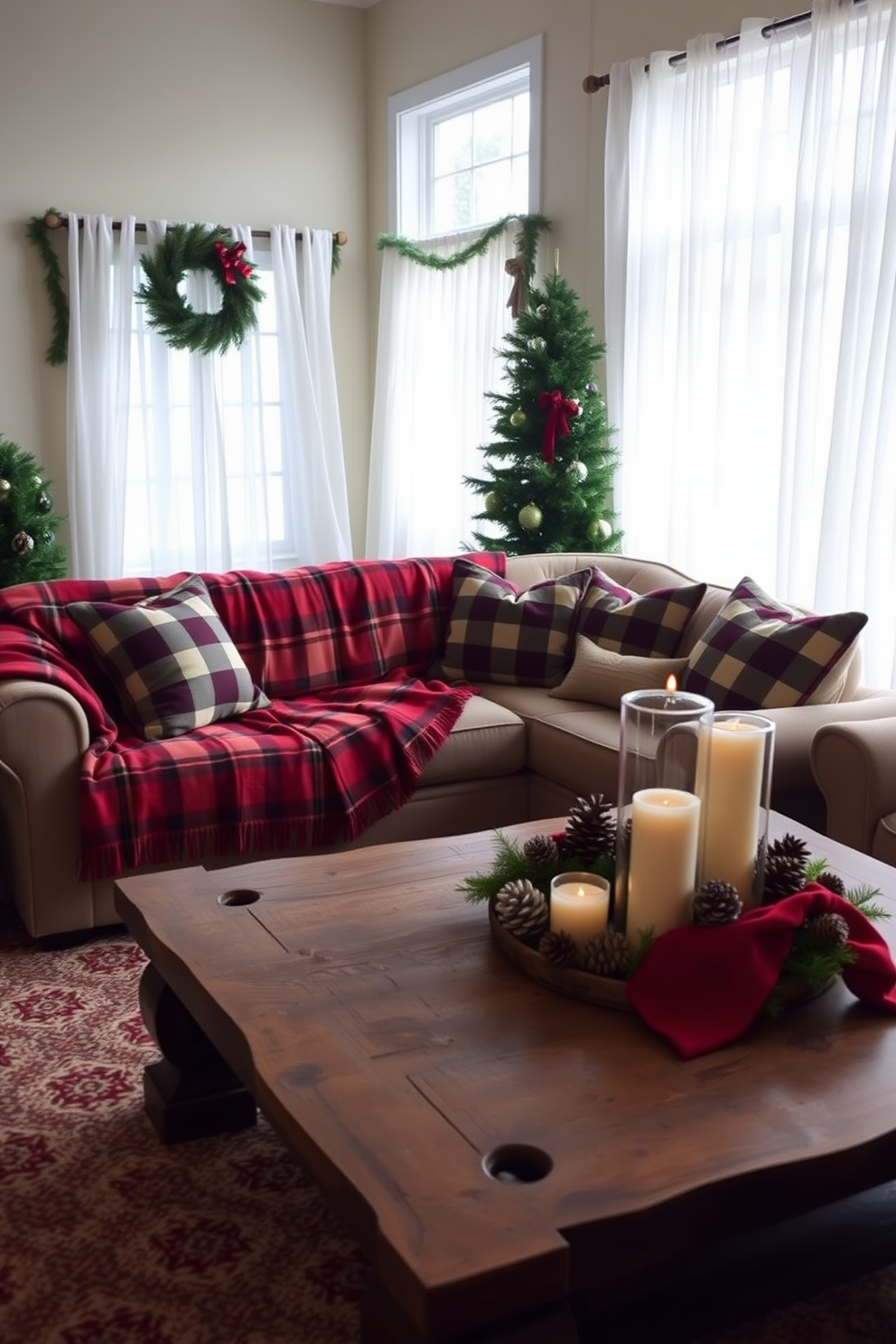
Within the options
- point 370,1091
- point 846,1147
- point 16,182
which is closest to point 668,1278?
point 846,1147

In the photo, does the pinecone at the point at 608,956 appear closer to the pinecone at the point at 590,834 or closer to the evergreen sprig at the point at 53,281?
the pinecone at the point at 590,834

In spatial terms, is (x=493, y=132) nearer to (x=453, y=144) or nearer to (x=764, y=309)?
(x=453, y=144)

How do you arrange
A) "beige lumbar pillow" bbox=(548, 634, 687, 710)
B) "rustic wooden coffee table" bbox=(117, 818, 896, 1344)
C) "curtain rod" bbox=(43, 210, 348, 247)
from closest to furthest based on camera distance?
"rustic wooden coffee table" bbox=(117, 818, 896, 1344), "beige lumbar pillow" bbox=(548, 634, 687, 710), "curtain rod" bbox=(43, 210, 348, 247)

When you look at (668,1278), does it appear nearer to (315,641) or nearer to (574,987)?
(574,987)

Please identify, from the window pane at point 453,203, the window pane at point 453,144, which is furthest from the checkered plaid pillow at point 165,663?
the window pane at point 453,144

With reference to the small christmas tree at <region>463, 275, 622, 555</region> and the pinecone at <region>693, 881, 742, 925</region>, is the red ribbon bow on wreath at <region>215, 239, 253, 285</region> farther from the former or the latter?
the pinecone at <region>693, 881, 742, 925</region>

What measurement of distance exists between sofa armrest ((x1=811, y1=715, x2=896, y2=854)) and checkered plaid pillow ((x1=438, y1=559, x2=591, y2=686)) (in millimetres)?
1067

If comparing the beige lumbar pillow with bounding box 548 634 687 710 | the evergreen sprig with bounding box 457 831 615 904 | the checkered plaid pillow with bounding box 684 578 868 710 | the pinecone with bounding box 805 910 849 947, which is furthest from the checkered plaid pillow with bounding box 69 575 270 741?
the pinecone with bounding box 805 910 849 947

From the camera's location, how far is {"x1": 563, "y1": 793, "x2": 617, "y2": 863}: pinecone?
2.00 m

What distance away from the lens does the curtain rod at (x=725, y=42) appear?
369cm

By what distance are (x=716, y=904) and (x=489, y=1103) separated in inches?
17.2

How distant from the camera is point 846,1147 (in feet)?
4.57

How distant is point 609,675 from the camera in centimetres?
350

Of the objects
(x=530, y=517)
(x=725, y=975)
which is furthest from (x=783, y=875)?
(x=530, y=517)
